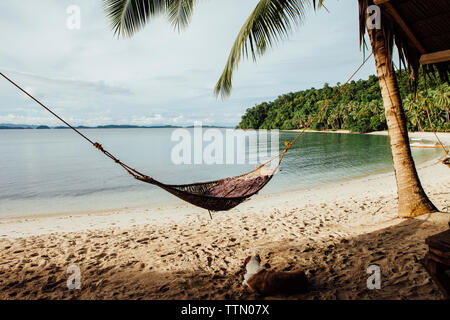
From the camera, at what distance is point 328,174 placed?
8180 mm

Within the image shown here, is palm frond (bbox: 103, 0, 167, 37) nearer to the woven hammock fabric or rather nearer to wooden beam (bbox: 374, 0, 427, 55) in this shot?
the woven hammock fabric

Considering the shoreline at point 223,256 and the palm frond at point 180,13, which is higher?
the palm frond at point 180,13

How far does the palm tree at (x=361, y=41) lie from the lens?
2.33m

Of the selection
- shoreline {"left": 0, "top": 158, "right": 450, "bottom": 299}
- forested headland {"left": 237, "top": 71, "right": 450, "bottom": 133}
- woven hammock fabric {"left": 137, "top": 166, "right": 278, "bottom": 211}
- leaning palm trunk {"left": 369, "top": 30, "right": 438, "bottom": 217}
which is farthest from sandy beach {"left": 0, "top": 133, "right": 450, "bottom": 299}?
forested headland {"left": 237, "top": 71, "right": 450, "bottom": 133}

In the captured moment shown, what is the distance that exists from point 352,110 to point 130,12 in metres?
37.8

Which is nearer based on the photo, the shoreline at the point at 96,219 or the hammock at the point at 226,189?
the hammock at the point at 226,189

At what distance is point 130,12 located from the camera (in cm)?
264

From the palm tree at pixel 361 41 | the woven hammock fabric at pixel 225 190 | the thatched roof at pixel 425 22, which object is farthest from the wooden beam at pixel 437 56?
the woven hammock fabric at pixel 225 190

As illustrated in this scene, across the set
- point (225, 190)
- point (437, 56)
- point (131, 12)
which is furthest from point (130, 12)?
point (437, 56)

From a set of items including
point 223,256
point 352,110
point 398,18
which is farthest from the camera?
point 352,110

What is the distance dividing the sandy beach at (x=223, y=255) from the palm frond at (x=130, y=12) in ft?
7.52

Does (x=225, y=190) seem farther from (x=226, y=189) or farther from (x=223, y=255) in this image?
(x=223, y=255)

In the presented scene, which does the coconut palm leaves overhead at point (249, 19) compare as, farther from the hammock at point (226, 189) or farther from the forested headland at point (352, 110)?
the forested headland at point (352, 110)
